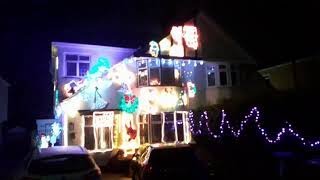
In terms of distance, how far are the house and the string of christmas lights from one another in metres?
2.05

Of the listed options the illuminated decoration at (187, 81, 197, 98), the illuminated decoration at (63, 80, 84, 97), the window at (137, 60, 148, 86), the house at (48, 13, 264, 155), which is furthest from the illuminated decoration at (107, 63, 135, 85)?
the illuminated decoration at (187, 81, 197, 98)

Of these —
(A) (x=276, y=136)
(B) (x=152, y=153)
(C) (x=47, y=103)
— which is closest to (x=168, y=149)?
(B) (x=152, y=153)

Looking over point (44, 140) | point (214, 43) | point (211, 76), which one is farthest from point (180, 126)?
point (44, 140)

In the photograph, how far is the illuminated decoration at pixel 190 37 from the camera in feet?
78.2

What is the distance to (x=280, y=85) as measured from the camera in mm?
22609

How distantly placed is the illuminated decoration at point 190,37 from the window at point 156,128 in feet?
15.9

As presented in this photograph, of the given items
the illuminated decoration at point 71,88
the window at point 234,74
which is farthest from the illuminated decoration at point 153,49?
the window at point 234,74

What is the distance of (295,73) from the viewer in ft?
67.5

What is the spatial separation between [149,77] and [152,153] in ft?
39.2

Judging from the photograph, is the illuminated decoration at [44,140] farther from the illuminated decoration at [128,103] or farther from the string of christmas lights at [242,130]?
the string of christmas lights at [242,130]

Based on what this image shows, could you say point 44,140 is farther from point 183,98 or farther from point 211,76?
point 211,76

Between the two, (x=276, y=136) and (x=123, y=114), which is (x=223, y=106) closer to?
(x=276, y=136)

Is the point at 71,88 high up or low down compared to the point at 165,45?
down

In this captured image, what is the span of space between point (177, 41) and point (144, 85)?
11.4ft
